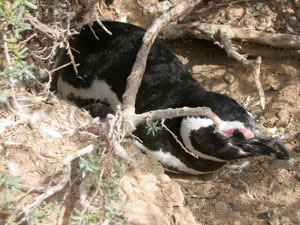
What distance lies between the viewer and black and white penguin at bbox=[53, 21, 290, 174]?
7.29ft

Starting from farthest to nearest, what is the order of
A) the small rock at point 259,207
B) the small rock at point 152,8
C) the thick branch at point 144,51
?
the small rock at point 152,8 → the small rock at point 259,207 → the thick branch at point 144,51

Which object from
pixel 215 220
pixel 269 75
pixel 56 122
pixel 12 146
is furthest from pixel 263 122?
pixel 12 146

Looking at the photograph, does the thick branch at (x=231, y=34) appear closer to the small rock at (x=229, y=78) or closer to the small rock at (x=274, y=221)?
the small rock at (x=229, y=78)

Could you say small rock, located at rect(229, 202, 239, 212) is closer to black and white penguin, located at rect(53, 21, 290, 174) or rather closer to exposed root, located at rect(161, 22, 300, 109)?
black and white penguin, located at rect(53, 21, 290, 174)

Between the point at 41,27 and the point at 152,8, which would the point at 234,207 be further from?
the point at 152,8

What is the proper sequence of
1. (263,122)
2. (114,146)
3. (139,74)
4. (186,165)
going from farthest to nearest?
1. (263,122)
2. (186,165)
3. (139,74)
4. (114,146)

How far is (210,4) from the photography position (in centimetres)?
342

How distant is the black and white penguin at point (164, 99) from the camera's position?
2.22 metres

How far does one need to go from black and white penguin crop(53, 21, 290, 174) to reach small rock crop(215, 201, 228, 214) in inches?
10.4

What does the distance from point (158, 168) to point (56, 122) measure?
22.0 inches

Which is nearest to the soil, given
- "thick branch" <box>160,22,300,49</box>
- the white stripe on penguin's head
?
"thick branch" <box>160,22,300,49</box>

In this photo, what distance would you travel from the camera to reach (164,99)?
2586 mm

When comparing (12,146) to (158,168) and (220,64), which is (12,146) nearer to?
(158,168)

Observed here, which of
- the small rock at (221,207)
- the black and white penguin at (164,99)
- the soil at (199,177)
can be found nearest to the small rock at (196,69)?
the soil at (199,177)
